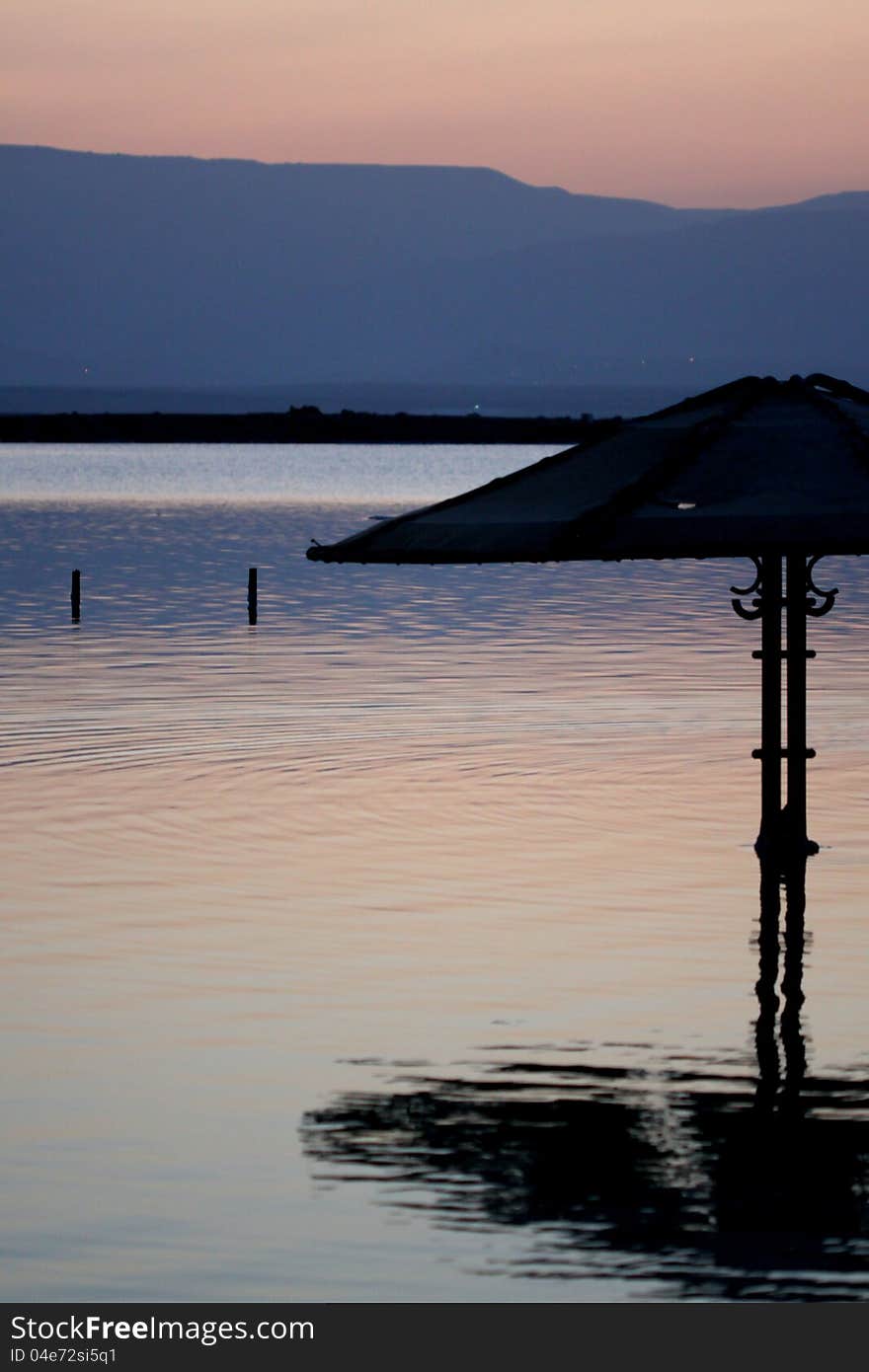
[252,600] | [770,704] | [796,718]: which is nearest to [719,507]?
[770,704]

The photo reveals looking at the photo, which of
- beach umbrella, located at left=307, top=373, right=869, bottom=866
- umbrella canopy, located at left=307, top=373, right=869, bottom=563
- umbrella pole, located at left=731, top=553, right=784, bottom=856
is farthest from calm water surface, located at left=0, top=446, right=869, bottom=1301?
umbrella canopy, located at left=307, top=373, right=869, bottom=563

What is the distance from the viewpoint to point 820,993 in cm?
1683

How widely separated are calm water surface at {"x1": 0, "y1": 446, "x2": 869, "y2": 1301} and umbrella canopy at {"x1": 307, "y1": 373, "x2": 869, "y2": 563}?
2.49m

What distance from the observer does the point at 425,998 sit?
1658 centimetres

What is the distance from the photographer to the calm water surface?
38.4 feet

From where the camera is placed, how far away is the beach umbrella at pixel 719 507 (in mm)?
19688

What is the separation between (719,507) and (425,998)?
5176mm

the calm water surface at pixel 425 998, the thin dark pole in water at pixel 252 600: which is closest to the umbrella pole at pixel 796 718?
the calm water surface at pixel 425 998

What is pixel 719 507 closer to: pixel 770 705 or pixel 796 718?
pixel 770 705

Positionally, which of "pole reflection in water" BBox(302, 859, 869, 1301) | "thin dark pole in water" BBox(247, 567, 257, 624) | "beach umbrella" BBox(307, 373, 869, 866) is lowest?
"pole reflection in water" BBox(302, 859, 869, 1301)

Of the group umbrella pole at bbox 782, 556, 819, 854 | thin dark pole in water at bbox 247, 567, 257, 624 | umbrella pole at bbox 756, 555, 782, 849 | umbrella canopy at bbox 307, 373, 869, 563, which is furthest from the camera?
thin dark pole in water at bbox 247, 567, 257, 624

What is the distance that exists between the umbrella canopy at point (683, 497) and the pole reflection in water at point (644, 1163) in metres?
5.05

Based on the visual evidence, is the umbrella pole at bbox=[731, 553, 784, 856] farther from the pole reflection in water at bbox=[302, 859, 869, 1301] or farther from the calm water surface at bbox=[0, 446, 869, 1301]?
the pole reflection in water at bbox=[302, 859, 869, 1301]
